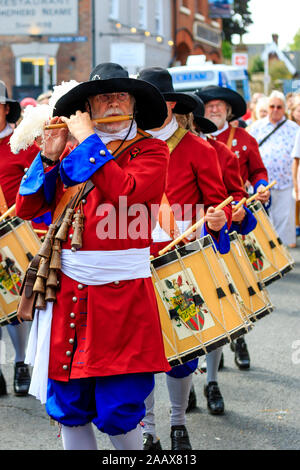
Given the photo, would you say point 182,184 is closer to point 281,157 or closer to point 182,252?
point 182,252

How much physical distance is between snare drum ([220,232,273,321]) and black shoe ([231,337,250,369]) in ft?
3.81

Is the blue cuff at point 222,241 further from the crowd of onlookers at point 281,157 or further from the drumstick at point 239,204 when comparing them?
the crowd of onlookers at point 281,157

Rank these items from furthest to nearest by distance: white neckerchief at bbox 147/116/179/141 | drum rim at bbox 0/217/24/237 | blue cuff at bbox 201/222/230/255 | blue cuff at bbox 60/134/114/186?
drum rim at bbox 0/217/24/237 → white neckerchief at bbox 147/116/179/141 → blue cuff at bbox 201/222/230/255 → blue cuff at bbox 60/134/114/186

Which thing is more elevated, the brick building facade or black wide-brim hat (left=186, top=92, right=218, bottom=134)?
black wide-brim hat (left=186, top=92, right=218, bottom=134)

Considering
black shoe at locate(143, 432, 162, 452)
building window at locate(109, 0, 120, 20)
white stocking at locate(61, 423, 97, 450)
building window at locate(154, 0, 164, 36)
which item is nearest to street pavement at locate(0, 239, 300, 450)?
black shoe at locate(143, 432, 162, 452)

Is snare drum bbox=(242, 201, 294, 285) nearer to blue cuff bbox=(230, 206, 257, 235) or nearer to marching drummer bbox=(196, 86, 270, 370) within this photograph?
marching drummer bbox=(196, 86, 270, 370)

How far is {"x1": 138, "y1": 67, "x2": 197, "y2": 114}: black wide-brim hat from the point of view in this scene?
460cm

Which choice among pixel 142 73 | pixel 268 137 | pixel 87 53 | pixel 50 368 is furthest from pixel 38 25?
pixel 50 368

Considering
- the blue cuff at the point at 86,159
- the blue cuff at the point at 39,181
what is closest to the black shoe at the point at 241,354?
the blue cuff at the point at 39,181

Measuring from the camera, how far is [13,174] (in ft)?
18.5

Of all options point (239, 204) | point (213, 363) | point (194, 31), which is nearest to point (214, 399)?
point (213, 363)

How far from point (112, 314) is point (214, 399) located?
2268mm

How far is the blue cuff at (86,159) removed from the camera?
3.21 metres
